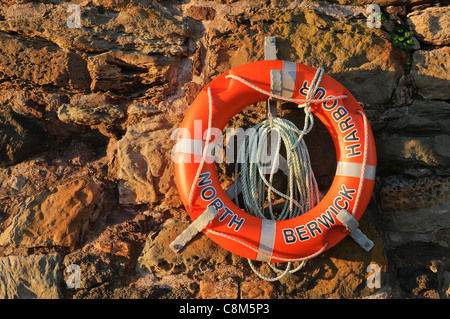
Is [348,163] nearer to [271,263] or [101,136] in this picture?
[271,263]

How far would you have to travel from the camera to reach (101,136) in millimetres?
1968

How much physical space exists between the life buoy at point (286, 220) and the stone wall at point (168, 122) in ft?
0.50

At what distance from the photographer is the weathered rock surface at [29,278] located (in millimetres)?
1671

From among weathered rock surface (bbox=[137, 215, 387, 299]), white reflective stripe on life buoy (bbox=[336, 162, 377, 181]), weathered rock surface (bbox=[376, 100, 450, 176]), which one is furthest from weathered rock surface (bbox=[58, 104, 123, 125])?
weathered rock surface (bbox=[376, 100, 450, 176])

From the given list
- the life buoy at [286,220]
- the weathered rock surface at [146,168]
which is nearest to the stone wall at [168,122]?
the weathered rock surface at [146,168]

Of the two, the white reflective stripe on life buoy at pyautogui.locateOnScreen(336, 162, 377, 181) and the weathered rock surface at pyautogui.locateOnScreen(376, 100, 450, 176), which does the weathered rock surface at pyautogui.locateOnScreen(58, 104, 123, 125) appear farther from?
the weathered rock surface at pyautogui.locateOnScreen(376, 100, 450, 176)

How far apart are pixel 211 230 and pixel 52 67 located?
1064 mm

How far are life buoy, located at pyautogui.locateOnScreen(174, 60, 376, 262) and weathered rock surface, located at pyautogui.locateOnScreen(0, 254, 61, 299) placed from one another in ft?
2.18

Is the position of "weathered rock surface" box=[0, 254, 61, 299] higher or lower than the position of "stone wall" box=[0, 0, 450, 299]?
lower

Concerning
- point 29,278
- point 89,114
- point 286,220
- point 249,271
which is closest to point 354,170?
point 286,220

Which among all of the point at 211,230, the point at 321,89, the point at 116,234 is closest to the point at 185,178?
the point at 211,230

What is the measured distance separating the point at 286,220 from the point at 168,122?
72 centimetres

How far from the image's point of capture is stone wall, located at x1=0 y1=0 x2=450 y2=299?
173 centimetres

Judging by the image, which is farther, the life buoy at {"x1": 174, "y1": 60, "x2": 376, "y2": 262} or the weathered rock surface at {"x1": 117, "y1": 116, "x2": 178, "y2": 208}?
the weathered rock surface at {"x1": 117, "y1": 116, "x2": 178, "y2": 208}
